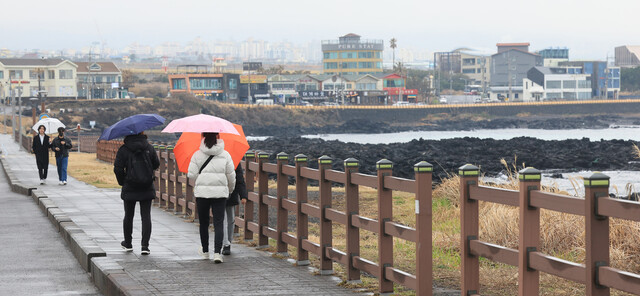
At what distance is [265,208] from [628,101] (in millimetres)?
161220

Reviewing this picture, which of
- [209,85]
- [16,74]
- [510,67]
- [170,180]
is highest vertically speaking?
[510,67]

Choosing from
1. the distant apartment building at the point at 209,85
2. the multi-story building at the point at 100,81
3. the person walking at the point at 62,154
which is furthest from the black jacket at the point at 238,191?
the distant apartment building at the point at 209,85

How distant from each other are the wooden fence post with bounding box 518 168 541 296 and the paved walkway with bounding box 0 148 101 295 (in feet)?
16.3

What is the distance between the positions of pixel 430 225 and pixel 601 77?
178 meters

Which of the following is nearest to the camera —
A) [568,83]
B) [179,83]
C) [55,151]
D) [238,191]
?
[238,191]

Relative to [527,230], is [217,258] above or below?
below

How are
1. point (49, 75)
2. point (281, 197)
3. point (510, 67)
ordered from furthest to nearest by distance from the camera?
point (510, 67) < point (49, 75) < point (281, 197)

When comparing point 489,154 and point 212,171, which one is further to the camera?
point 489,154

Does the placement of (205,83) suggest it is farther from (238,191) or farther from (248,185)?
(238,191)

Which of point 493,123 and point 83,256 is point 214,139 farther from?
point 493,123

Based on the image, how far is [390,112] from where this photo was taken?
14675 centimetres

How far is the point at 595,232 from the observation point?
17.9 feet

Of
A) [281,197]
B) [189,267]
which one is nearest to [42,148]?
[281,197]

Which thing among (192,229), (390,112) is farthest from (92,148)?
(390,112)
